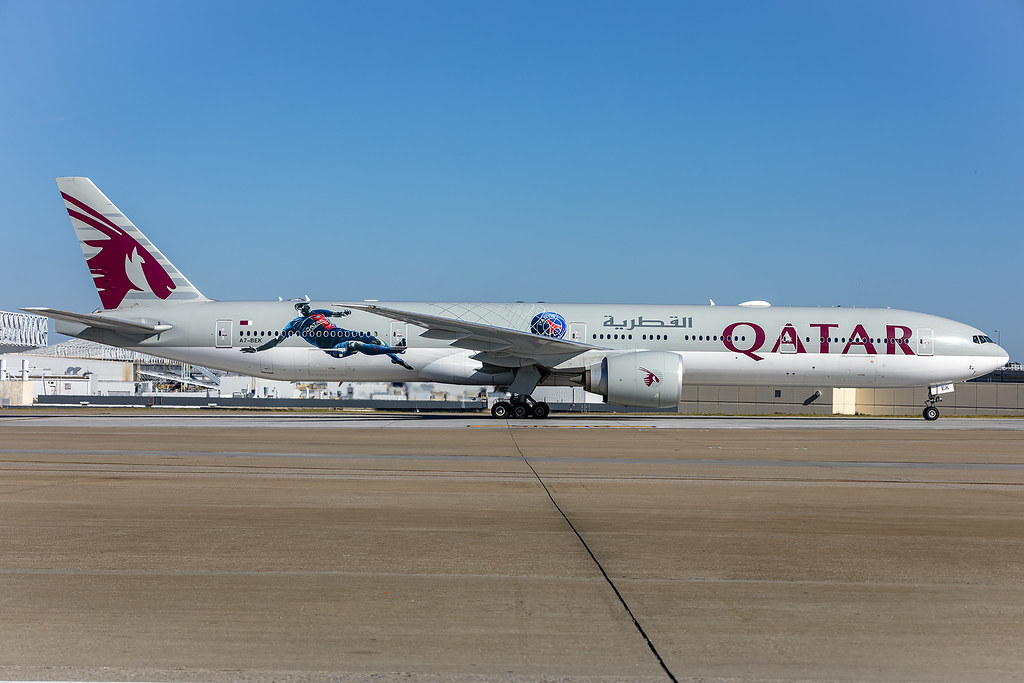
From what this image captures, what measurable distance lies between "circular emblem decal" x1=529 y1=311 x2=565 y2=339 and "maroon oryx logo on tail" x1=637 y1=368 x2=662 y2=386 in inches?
154

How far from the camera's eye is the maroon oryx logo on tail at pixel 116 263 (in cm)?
2878

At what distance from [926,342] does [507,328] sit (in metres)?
14.1

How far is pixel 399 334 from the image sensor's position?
92.8 feet

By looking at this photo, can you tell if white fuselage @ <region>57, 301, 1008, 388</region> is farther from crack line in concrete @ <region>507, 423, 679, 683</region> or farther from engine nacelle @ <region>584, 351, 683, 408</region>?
crack line in concrete @ <region>507, 423, 679, 683</region>

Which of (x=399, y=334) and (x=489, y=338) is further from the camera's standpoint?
(x=399, y=334)

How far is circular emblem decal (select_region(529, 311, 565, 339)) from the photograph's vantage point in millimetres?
28188

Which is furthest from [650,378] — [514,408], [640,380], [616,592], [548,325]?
[616,592]

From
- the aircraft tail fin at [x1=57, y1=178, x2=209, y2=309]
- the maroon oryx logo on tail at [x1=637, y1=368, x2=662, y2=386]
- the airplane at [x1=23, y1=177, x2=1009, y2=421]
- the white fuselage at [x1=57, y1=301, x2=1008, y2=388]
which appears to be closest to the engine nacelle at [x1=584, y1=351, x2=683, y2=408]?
the maroon oryx logo on tail at [x1=637, y1=368, x2=662, y2=386]

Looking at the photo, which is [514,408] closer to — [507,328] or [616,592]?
[507,328]

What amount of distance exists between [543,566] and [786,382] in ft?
79.2

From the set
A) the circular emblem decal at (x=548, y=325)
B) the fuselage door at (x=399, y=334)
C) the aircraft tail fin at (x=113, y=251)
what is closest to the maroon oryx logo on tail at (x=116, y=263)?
the aircraft tail fin at (x=113, y=251)

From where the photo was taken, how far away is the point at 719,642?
13.7ft

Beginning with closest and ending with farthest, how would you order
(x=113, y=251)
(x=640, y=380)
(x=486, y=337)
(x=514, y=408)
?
(x=640, y=380) → (x=486, y=337) → (x=514, y=408) → (x=113, y=251)

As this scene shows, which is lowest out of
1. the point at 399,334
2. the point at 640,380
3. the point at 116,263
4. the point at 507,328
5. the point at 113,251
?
the point at 640,380
